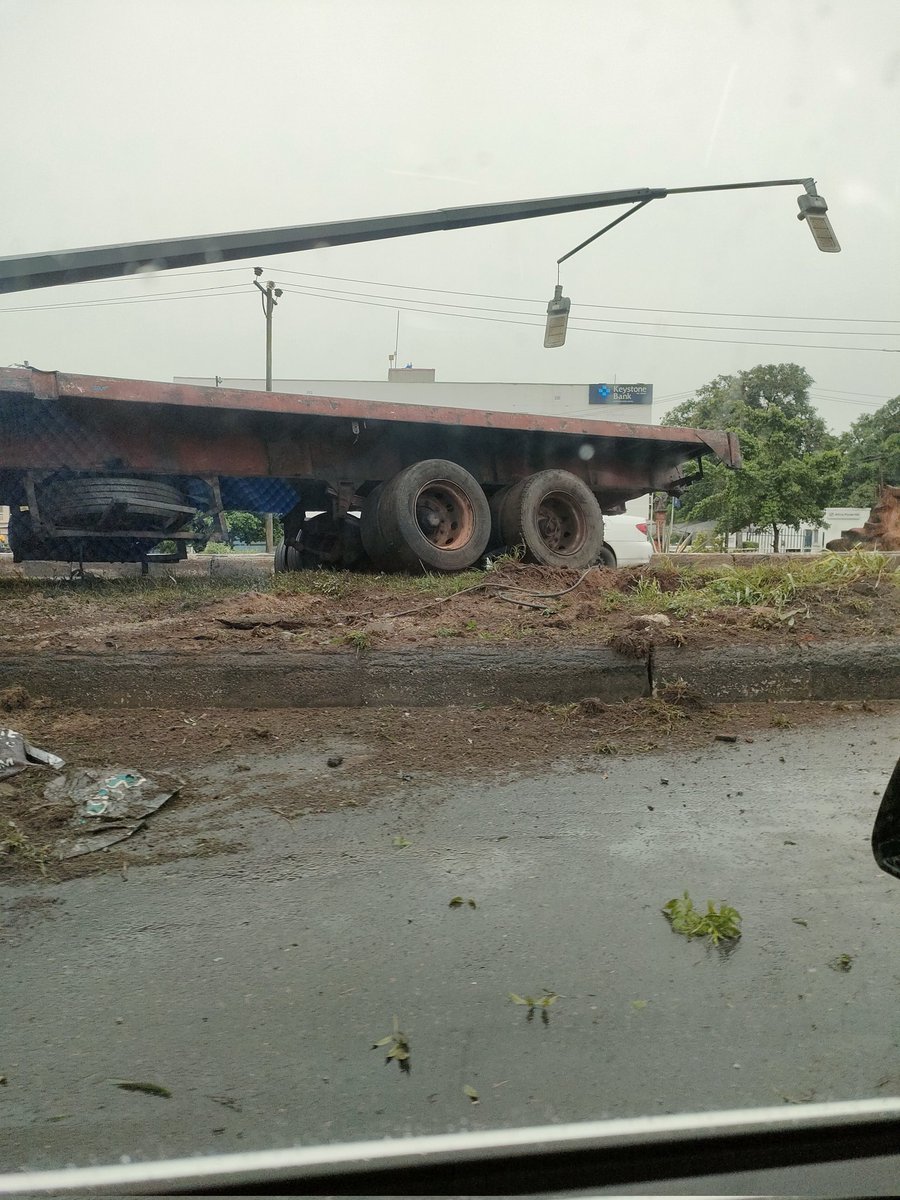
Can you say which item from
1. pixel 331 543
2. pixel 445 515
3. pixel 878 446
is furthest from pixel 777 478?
pixel 445 515

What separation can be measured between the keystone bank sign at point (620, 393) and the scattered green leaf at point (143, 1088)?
20749 millimetres

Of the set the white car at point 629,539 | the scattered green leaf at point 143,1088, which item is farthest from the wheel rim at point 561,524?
the scattered green leaf at point 143,1088

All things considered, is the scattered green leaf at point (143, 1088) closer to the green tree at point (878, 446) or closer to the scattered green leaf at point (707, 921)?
the scattered green leaf at point (707, 921)

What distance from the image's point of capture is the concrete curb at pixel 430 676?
4.95 metres

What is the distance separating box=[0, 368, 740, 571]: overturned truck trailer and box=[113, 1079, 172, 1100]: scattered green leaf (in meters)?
5.67

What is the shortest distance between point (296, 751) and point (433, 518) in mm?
4133

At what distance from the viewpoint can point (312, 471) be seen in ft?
26.8

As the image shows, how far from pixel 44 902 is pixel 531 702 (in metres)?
3.08

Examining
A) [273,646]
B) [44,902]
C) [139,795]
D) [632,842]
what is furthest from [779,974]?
[273,646]

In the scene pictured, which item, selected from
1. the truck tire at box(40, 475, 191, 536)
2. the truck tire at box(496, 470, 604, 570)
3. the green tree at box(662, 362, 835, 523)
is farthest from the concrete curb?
the green tree at box(662, 362, 835, 523)

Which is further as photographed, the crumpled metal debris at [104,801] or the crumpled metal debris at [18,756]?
the crumpled metal debris at [18,756]

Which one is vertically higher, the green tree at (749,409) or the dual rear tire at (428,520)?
the green tree at (749,409)

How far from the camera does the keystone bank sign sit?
72.0 feet

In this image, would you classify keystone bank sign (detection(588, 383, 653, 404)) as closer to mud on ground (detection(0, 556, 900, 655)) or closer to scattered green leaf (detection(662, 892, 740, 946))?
mud on ground (detection(0, 556, 900, 655))
